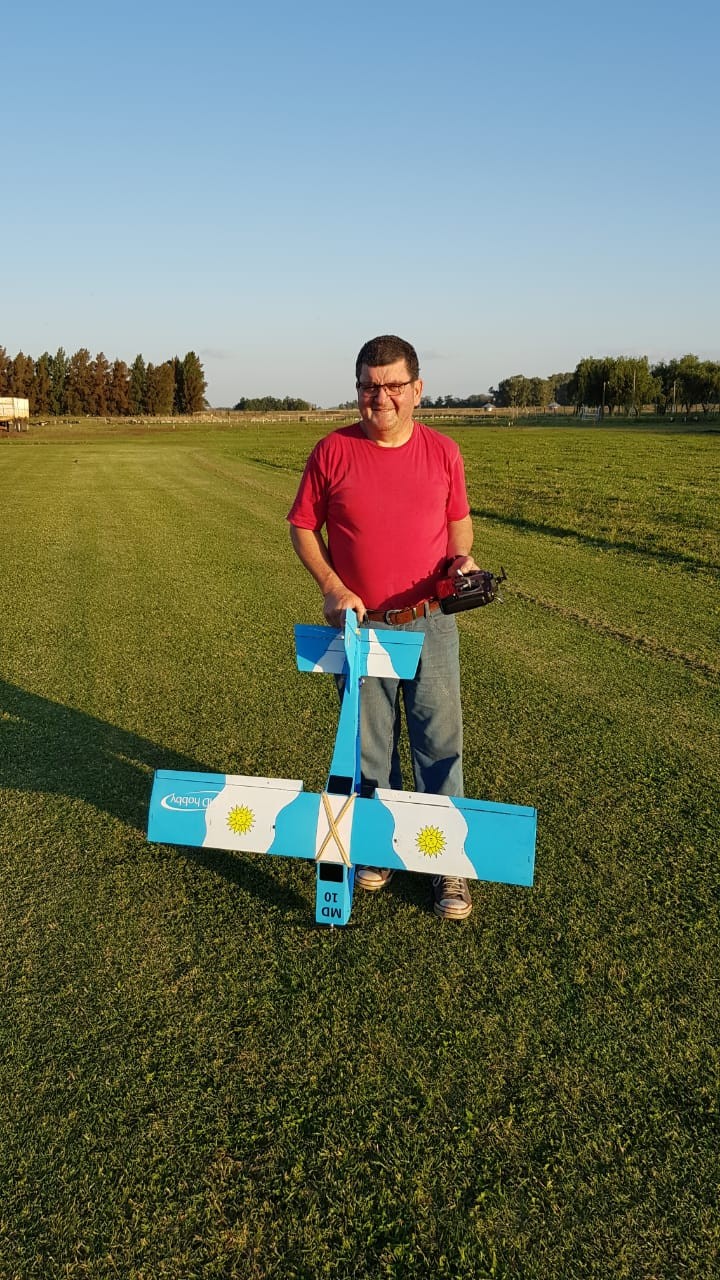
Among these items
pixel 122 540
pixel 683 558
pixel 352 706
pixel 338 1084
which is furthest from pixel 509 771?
pixel 122 540

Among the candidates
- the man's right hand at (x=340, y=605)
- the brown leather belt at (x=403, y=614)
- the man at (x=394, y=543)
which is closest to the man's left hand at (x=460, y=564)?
the man at (x=394, y=543)

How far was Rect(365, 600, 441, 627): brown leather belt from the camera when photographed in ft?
11.7

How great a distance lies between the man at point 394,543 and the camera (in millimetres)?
3328

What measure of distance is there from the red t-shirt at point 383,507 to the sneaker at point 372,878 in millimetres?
1220

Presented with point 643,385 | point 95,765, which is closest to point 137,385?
point 643,385

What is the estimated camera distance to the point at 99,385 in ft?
345

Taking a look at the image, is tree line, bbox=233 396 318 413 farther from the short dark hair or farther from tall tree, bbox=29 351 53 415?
the short dark hair

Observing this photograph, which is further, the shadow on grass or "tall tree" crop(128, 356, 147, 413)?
"tall tree" crop(128, 356, 147, 413)

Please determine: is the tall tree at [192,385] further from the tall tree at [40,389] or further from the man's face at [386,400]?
the man's face at [386,400]

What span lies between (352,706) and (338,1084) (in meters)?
1.33

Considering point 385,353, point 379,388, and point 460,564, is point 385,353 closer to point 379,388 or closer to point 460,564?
point 379,388

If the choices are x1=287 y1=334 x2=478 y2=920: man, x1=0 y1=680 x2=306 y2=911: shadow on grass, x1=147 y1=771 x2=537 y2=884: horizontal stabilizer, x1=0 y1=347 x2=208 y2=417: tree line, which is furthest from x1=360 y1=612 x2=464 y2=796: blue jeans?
x1=0 y1=347 x2=208 y2=417: tree line

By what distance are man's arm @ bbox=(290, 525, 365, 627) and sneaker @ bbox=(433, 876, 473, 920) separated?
1216mm

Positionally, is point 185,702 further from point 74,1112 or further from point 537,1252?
point 537,1252
